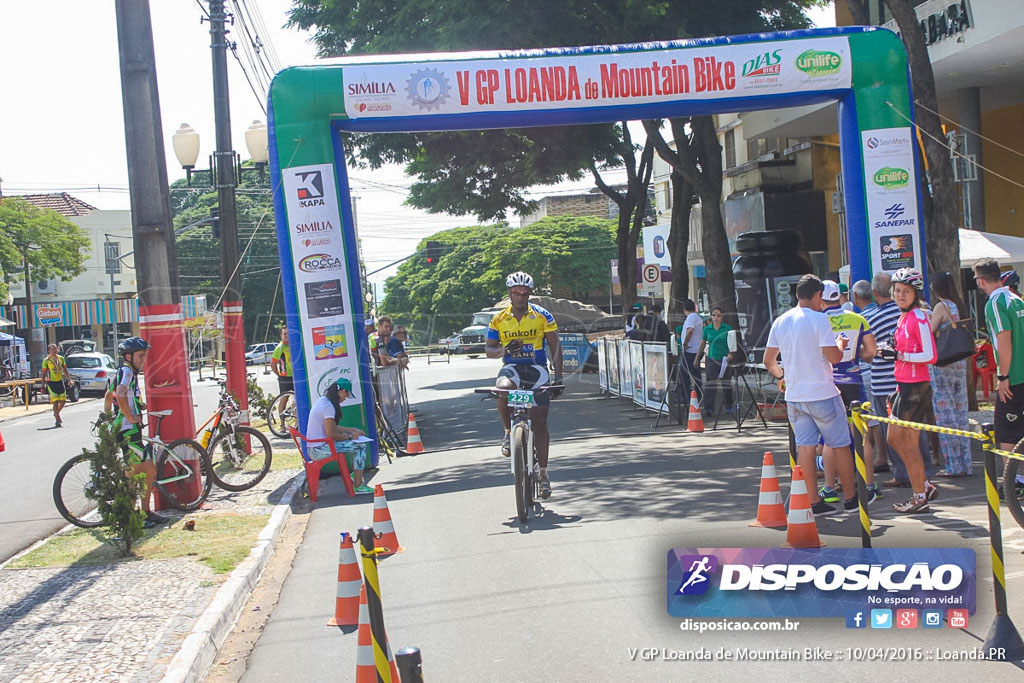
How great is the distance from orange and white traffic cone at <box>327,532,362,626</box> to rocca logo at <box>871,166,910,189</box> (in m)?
9.59

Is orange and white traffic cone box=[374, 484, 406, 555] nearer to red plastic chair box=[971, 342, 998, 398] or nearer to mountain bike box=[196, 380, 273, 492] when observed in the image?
mountain bike box=[196, 380, 273, 492]

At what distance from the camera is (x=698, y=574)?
545cm

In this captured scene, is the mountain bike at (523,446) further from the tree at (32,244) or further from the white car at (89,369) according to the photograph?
the tree at (32,244)

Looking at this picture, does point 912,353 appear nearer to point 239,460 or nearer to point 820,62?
point 820,62

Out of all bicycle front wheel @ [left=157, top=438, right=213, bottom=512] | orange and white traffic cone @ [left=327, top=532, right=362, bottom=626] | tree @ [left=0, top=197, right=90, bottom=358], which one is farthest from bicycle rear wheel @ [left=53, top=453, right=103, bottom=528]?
tree @ [left=0, top=197, right=90, bottom=358]

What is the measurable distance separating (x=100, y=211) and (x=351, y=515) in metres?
59.1

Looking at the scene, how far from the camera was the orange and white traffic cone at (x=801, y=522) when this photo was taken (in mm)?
6934

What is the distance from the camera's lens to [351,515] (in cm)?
1021

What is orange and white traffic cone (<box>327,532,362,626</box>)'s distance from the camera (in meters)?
5.93

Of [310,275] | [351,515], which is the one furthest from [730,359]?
[351,515]

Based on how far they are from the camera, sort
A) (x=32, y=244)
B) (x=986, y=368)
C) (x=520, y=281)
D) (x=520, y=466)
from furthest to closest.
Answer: (x=32, y=244), (x=986, y=368), (x=520, y=281), (x=520, y=466)

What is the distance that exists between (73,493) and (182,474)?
3.34 ft

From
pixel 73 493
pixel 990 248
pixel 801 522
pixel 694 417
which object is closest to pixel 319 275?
pixel 73 493

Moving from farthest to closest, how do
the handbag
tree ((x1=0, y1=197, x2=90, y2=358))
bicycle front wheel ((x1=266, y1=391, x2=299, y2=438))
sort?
tree ((x1=0, y1=197, x2=90, y2=358)), bicycle front wheel ((x1=266, y1=391, x2=299, y2=438)), the handbag
